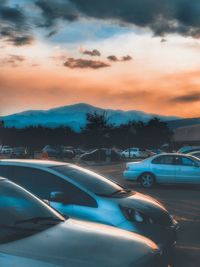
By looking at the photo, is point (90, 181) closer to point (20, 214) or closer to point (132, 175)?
point (20, 214)

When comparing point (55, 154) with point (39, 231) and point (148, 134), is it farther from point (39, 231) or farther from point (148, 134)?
point (39, 231)

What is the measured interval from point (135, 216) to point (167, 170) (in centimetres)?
1253

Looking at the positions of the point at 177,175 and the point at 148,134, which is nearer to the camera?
the point at 177,175

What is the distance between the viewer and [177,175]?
19547 millimetres

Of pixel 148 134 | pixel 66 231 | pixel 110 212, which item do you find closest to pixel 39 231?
pixel 66 231

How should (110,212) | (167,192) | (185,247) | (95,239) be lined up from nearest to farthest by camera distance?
(95,239)
(110,212)
(185,247)
(167,192)

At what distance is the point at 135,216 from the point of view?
7.35 meters

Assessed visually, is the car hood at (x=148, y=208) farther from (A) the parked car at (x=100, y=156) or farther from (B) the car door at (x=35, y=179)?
(A) the parked car at (x=100, y=156)

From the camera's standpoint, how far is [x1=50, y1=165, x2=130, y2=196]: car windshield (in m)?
7.82

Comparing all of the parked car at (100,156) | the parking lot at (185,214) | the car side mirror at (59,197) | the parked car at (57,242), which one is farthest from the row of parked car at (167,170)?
the parked car at (100,156)

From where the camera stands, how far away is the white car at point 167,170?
19.5 meters

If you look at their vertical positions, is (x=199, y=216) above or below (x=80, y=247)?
below

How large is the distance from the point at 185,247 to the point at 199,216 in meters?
3.66

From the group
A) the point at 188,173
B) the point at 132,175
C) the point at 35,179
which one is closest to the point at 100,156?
the point at 132,175
